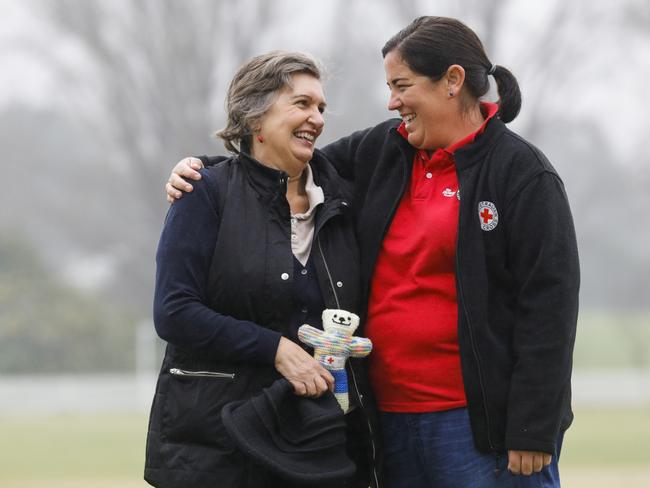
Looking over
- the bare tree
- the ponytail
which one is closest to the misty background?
the bare tree

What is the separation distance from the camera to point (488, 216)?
3.52 meters

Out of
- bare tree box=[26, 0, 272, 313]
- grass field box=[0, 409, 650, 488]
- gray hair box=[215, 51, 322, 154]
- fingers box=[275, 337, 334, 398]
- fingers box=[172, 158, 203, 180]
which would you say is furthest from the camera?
bare tree box=[26, 0, 272, 313]

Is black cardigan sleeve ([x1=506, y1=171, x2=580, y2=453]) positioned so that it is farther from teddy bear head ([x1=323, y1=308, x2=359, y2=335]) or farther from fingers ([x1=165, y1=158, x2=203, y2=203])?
fingers ([x1=165, y1=158, x2=203, y2=203])

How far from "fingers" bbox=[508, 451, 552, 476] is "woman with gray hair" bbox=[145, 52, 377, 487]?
0.46 metres

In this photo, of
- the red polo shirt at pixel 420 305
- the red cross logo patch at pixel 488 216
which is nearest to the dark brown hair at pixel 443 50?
the red polo shirt at pixel 420 305

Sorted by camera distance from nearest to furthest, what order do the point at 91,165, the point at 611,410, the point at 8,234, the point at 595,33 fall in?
the point at 611,410
the point at 595,33
the point at 8,234
the point at 91,165

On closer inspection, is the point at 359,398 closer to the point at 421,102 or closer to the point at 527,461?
the point at 527,461

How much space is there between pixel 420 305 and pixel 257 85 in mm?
830

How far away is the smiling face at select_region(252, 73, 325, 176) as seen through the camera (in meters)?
3.72

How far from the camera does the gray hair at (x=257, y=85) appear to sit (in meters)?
3.72

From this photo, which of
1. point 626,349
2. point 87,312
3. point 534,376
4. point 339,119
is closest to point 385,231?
point 534,376

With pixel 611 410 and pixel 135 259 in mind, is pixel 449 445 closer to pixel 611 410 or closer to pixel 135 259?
pixel 611 410

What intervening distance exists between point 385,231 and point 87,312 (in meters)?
20.0

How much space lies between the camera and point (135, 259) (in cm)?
2359
